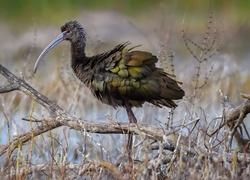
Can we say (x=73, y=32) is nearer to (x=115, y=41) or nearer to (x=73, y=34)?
(x=73, y=34)

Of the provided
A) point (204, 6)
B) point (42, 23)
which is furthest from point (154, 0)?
point (42, 23)

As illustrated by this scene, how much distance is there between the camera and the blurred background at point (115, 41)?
999 centimetres

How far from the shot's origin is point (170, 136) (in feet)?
21.0

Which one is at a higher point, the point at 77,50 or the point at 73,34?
the point at 73,34

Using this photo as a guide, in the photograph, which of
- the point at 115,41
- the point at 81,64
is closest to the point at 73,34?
the point at 81,64

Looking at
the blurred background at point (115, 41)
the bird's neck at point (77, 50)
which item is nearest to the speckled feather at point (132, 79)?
the bird's neck at point (77, 50)

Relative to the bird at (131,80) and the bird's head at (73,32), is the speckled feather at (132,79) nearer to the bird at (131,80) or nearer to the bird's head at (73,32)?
the bird at (131,80)

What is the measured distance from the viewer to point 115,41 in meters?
16.4

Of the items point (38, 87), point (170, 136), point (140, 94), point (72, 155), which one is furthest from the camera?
point (38, 87)

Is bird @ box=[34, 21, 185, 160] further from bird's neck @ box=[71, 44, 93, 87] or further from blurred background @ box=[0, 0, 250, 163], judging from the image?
blurred background @ box=[0, 0, 250, 163]

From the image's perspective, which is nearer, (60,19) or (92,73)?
(92,73)

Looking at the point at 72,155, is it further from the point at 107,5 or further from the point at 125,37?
the point at 107,5

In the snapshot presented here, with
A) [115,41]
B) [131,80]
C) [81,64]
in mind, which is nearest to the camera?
[131,80]

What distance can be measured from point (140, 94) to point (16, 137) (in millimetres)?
1013
